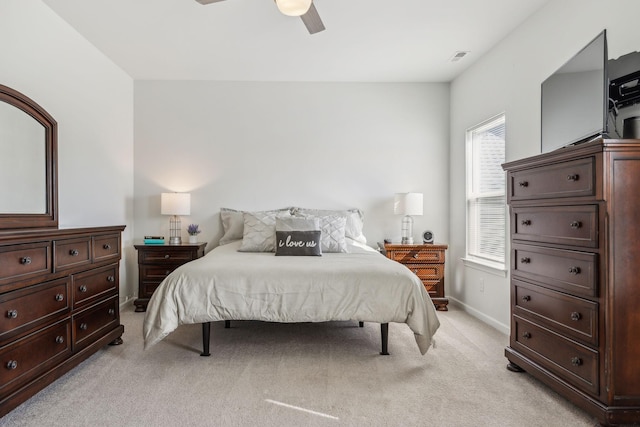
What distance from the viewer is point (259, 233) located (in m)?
3.87

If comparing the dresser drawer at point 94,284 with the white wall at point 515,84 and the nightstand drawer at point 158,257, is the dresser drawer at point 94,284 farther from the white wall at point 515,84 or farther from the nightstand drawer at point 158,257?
the white wall at point 515,84

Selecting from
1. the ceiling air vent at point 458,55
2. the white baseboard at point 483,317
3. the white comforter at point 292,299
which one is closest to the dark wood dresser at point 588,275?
the white comforter at point 292,299

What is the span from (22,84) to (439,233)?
4.31 m

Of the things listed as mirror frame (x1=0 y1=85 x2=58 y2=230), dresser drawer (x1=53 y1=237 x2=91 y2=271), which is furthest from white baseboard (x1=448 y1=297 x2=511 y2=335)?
mirror frame (x1=0 y1=85 x2=58 y2=230)

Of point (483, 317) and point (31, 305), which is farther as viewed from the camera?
point (483, 317)

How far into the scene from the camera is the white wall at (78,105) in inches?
106

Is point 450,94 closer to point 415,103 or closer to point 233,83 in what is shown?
point 415,103

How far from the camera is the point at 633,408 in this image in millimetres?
1712

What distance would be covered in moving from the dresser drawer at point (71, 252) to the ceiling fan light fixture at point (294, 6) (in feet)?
6.61

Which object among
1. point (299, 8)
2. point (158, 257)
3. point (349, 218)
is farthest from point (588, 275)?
point (158, 257)

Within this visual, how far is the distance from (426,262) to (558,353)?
214 centimetres

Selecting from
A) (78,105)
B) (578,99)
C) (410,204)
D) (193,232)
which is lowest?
(193,232)

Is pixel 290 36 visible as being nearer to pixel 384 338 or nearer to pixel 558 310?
pixel 384 338

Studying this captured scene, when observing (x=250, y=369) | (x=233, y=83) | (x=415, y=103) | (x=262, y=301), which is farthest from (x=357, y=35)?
(x=250, y=369)
